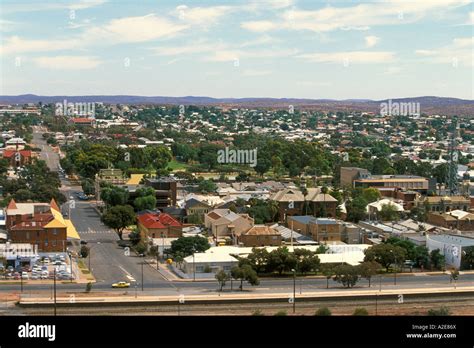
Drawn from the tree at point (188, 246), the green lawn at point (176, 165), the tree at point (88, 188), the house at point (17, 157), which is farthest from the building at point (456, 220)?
the house at point (17, 157)

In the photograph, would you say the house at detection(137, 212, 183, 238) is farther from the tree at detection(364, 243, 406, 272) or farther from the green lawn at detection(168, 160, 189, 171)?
the green lawn at detection(168, 160, 189, 171)

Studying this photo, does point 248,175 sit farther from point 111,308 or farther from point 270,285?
point 111,308

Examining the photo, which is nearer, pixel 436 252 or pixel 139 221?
pixel 436 252

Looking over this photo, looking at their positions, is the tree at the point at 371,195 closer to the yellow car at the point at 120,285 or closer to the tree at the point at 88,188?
the tree at the point at 88,188

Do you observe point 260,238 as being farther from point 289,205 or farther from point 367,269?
point 289,205

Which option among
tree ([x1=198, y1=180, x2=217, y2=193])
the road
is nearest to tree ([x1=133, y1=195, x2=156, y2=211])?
the road
